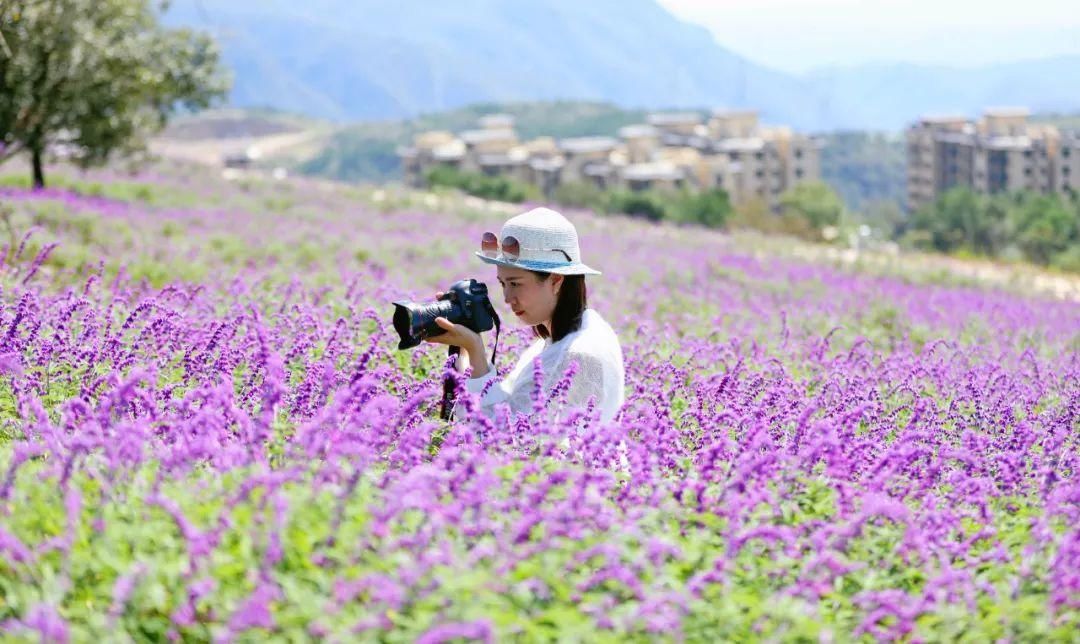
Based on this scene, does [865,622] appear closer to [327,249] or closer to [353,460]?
[353,460]

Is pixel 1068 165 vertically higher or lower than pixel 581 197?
lower

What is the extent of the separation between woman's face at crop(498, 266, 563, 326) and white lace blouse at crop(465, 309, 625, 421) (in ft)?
0.51

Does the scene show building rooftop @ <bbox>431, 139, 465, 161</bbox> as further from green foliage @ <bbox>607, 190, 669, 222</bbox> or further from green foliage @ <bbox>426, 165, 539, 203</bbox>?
green foliage @ <bbox>607, 190, 669, 222</bbox>

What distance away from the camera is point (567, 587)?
9.48 ft

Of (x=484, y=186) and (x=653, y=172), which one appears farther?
(x=653, y=172)

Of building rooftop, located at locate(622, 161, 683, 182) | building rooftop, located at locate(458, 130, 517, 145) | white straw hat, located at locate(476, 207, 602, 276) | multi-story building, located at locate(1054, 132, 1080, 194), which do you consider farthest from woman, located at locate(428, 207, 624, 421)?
building rooftop, located at locate(458, 130, 517, 145)

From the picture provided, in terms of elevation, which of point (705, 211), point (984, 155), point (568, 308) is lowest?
point (705, 211)

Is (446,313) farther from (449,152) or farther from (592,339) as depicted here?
(449,152)

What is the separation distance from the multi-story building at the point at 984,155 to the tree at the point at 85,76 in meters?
93.6

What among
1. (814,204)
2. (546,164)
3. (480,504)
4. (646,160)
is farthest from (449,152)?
(480,504)

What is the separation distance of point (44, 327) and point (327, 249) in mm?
9531

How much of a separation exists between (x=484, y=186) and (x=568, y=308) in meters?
55.8

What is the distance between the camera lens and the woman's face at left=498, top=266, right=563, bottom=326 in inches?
185

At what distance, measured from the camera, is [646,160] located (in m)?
110
